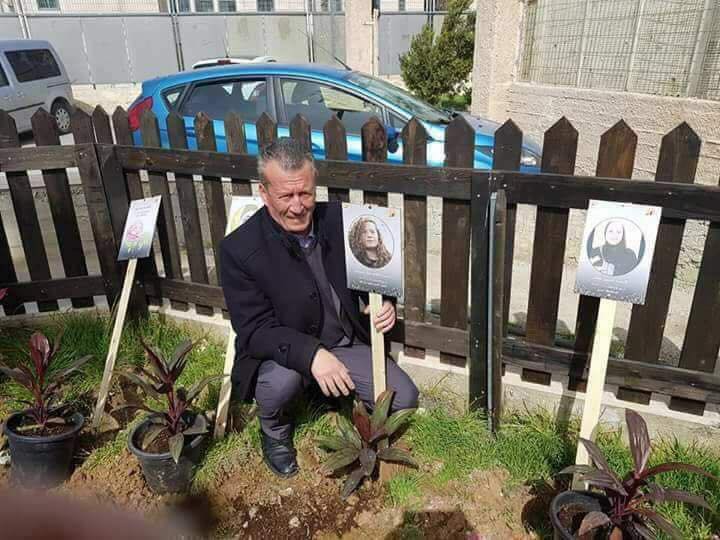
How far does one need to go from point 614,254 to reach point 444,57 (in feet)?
41.1

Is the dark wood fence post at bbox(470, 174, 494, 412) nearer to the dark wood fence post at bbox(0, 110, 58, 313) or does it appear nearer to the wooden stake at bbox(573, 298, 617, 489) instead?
the wooden stake at bbox(573, 298, 617, 489)

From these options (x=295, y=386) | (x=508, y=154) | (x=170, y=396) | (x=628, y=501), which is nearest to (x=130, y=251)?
(x=170, y=396)

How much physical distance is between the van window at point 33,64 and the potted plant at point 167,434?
11751 mm

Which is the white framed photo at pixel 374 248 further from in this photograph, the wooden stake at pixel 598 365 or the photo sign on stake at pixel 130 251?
the photo sign on stake at pixel 130 251

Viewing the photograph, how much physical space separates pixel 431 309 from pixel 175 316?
1723mm

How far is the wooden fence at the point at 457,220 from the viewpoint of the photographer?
89.8 inches

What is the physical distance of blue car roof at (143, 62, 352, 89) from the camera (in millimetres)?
5312

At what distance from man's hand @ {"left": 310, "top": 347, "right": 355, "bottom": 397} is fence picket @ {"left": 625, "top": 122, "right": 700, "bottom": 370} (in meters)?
1.32

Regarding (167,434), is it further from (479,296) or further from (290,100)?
(290,100)

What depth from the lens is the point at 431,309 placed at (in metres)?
3.75

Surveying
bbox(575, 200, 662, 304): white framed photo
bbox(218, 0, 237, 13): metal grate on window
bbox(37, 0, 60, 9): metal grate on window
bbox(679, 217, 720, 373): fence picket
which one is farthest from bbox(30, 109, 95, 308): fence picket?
bbox(218, 0, 237, 13): metal grate on window

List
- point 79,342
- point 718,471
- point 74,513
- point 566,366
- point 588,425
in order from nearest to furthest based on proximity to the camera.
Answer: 1. point 74,513
2. point 588,425
3. point 718,471
4. point 566,366
5. point 79,342

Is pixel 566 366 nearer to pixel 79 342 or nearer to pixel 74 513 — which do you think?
pixel 74 513

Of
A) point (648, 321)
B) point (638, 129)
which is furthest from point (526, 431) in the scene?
point (638, 129)
